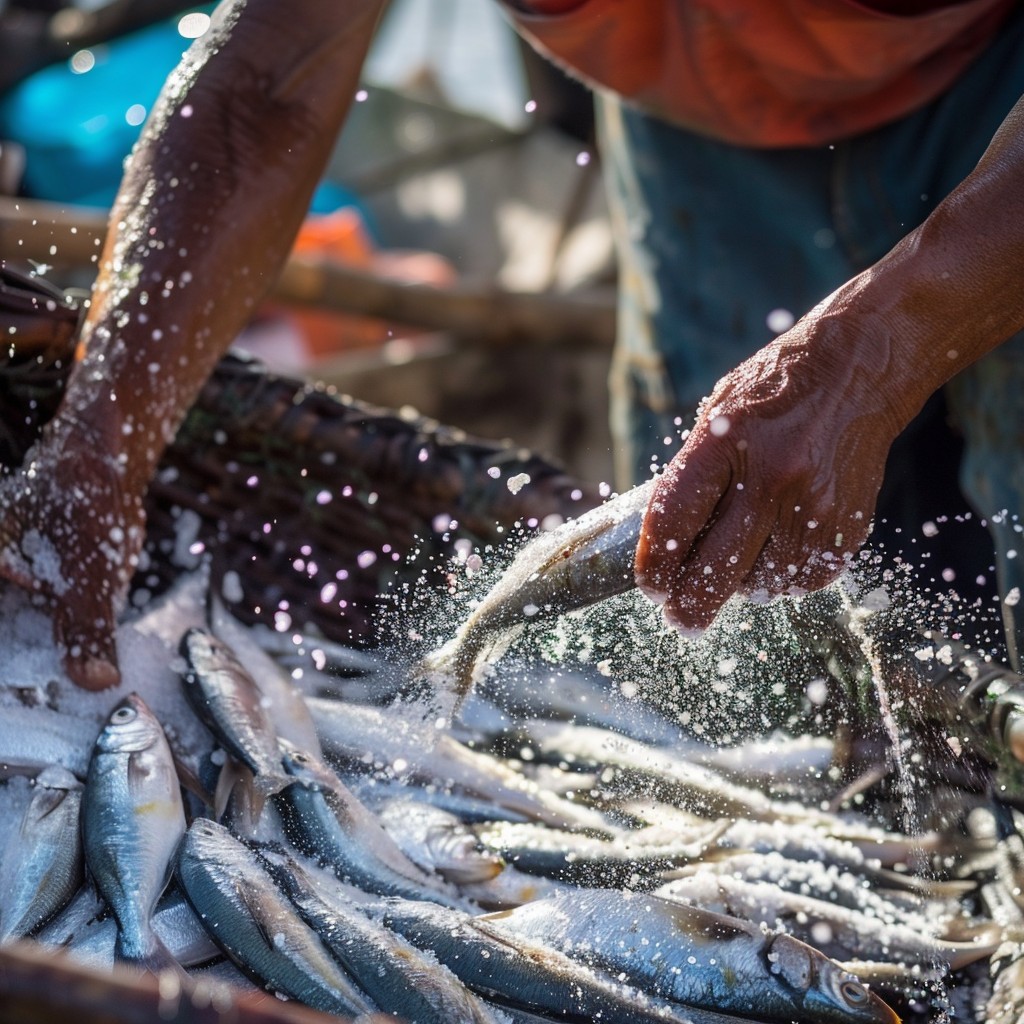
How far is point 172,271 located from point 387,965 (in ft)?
4.13

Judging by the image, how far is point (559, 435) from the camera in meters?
5.52

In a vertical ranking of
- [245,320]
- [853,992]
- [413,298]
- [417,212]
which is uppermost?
[245,320]

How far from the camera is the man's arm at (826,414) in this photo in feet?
4.46

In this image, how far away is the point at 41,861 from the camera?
1.54 meters

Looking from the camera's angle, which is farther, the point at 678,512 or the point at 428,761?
A: the point at 428,761

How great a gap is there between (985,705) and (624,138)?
5.57 feet

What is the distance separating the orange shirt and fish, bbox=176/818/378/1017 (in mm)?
1677

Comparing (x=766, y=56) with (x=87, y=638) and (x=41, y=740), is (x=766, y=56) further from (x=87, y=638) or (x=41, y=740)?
(x=41, y=740)

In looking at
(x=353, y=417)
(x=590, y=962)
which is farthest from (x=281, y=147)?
(x=590, y=962)

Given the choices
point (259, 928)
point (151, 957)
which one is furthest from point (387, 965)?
point (151, 957)

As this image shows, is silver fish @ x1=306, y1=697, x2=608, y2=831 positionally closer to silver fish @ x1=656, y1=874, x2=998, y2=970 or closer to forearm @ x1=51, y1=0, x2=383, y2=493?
silver fish @ x1=656, y1=874, x2=998, y2=970

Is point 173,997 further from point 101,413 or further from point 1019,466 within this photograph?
point 1019,466

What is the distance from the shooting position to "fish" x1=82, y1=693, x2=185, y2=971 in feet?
4.74

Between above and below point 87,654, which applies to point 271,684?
below
